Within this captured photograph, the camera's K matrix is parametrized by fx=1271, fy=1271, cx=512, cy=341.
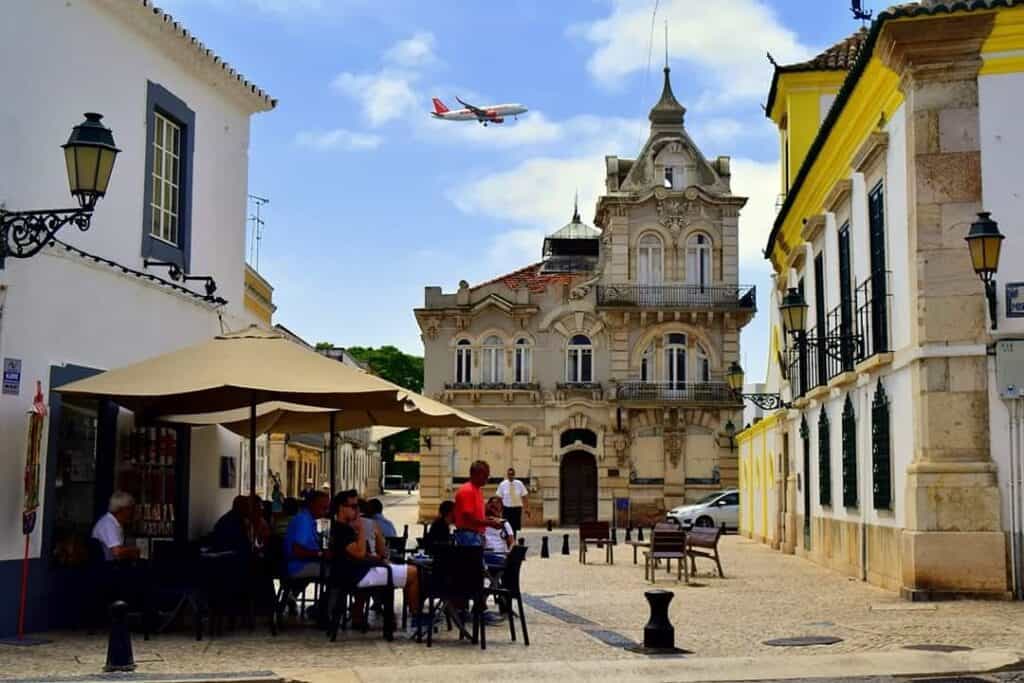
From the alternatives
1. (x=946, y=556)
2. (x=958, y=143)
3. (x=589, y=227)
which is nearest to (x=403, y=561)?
(x=946, y=556)

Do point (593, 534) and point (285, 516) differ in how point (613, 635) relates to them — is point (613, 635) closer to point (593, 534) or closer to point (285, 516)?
point (285, 516)

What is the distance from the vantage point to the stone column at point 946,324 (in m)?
13.8

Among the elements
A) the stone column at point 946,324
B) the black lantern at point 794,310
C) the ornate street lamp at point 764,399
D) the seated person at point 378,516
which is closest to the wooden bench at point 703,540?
the black lantern at point 794,310

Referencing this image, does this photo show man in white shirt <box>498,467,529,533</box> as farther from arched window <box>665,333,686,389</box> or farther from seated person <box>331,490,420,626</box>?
arched window <box>665,333,686,389</box>

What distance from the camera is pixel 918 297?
46.3 feet

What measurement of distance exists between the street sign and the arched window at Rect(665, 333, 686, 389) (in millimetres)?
34812

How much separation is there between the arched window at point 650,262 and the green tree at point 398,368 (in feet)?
129

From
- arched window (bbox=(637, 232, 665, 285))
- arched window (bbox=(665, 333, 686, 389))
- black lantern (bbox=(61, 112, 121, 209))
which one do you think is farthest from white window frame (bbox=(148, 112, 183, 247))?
arched window (bbox=(637, 232, 665, 285))

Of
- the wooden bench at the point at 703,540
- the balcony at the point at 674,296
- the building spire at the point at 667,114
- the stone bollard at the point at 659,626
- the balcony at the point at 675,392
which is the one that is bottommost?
the stone bollard at the point at 659,626

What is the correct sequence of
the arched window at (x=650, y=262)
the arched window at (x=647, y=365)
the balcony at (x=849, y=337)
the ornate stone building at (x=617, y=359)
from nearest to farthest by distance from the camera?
the balcony at (x=849, y=337), the ornate stone building at (x=617, y=359), the arched window at (x=647, y=365), the arched window at (x=650, y=262)

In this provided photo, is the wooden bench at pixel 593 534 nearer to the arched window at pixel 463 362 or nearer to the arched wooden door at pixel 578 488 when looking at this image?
the arched wooden door at pixel 578 488

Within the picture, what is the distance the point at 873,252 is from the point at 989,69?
3.27 m

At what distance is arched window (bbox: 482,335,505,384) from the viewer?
1768 inches

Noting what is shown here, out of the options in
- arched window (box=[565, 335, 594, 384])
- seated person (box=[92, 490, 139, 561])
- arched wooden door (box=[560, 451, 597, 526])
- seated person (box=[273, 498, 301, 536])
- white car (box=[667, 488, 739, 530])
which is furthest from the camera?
arched window (box=[565, 335, 594, 384])
